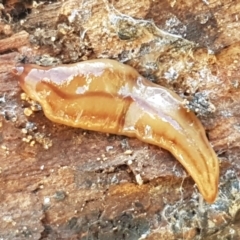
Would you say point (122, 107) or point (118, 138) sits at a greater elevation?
point (122, 107)

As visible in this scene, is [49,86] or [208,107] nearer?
[49,86]

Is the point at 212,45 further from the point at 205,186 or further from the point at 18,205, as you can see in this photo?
the point at 18,205

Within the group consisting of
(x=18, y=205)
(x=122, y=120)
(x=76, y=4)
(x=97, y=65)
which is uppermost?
(x=76, y=4)

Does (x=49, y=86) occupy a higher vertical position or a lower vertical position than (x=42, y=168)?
higher

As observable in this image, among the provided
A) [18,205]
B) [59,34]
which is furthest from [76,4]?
[18,205]
